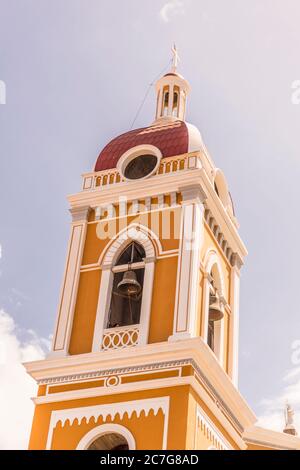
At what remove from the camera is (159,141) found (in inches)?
851

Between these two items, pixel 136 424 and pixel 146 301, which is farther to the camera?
pixel 146 301

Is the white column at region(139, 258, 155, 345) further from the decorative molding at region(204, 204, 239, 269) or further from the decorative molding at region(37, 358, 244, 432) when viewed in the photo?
the decorative molding at region(204, 204, 239, 269)

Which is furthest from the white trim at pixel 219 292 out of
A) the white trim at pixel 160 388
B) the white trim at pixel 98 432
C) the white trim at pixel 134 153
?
the white trim at pixel 98 432

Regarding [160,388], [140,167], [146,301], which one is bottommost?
[160,388]

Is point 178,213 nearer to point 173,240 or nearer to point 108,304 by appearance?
point 173,240

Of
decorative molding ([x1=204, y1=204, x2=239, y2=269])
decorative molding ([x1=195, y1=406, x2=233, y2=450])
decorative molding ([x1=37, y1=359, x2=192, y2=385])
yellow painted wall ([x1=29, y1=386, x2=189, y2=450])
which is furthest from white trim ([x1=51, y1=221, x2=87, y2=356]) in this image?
decorative molding ([x1=195, y1=406, x2=233, y2=450])

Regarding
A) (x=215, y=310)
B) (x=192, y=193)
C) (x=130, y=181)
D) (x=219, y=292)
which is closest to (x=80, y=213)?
(x=130, y=181)

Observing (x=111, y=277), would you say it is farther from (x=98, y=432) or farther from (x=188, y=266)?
(x=98, y=432)

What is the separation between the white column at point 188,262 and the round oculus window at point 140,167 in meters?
1.44

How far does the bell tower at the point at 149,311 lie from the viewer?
17828mm

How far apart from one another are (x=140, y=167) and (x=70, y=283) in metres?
3.26

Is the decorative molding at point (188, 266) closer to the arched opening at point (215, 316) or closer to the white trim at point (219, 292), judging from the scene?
the white trim at point (219, 292)

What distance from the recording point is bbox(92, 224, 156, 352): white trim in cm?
1892

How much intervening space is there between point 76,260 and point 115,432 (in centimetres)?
411
